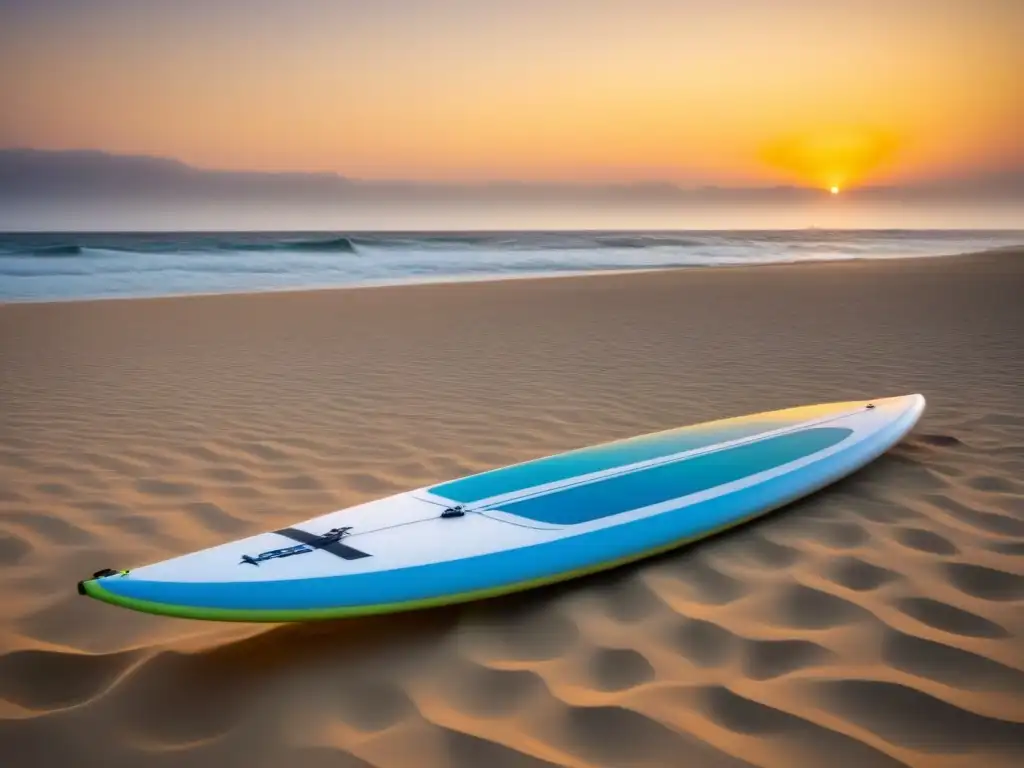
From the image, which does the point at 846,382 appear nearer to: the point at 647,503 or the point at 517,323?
the point at 647,503

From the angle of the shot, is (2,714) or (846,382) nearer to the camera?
(2,714)

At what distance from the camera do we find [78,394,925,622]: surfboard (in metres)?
2.13

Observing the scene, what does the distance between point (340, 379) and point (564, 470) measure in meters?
3.39

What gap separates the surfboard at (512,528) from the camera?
2127 mm

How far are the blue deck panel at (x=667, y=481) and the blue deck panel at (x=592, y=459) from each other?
0.43ft

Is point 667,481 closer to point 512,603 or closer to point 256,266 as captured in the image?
point 512,603

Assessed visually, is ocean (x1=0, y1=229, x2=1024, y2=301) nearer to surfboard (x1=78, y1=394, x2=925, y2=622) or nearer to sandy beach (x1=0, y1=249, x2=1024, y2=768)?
sandy beach (x1=0, y1=249, x2=1024, y2=768)

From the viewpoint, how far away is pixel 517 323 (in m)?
9.63

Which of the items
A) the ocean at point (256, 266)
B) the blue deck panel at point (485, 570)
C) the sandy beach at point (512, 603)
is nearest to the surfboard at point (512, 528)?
the blue deck panel at point (485, 570)

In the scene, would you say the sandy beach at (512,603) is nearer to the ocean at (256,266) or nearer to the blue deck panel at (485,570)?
the blue deck panel at (485,570)

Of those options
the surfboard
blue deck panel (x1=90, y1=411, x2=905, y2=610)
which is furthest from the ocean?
blue deck panel (x1=90, y1=411, x2=905, y2=610)

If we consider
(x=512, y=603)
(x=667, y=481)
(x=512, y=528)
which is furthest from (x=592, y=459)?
(x=512, y=603)

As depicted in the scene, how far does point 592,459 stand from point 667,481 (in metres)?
0.40

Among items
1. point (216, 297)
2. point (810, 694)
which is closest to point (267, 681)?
point (810, 694)
